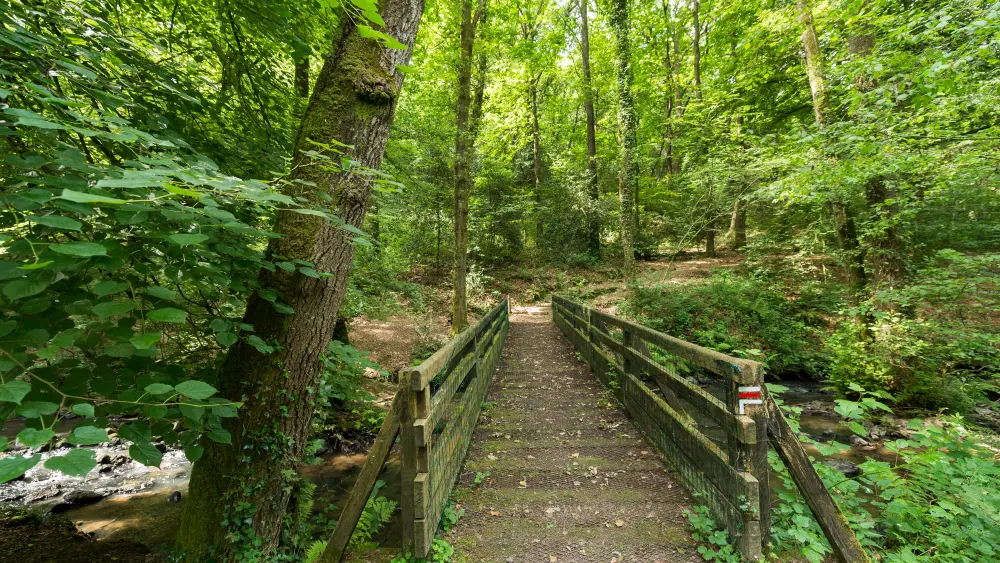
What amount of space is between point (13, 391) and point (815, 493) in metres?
3.64

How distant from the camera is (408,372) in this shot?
2.29 m

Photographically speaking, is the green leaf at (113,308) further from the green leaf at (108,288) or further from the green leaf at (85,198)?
the green leaf at (85,198)

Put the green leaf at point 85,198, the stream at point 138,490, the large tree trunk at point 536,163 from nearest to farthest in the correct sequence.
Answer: the green leaf at point 85,198, the stream at point 138,490, the large tree trunk at point 536,163

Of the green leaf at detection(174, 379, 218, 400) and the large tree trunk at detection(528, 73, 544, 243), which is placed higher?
the large tree trunk at detection(528, 73, 544, 243)

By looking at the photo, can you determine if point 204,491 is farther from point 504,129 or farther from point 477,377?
point 504,129

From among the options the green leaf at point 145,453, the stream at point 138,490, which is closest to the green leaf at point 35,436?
the green leaf at point 145,453

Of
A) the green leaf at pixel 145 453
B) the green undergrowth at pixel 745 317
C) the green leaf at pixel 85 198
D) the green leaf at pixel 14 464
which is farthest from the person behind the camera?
the green undergrowth at pixel 745 317

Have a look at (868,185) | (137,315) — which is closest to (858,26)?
(868,185)

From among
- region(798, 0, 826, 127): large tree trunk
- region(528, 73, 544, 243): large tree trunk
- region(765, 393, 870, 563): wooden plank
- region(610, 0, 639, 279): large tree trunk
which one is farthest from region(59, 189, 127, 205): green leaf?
region(528, 73, 544, 243): large tree trunk

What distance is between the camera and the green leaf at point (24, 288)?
1176 mm

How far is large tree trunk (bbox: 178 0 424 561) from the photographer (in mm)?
2166

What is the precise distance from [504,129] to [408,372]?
1490 centimetres

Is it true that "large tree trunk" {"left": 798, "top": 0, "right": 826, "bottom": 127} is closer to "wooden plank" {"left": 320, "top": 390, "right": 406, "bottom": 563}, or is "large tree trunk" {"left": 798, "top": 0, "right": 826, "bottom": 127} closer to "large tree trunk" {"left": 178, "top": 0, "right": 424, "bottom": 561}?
"large tree trunk" {"left": 178, "top": 0, "right": 424, "bottom": 561}

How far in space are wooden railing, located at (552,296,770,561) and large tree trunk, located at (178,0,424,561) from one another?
2.55 metres
